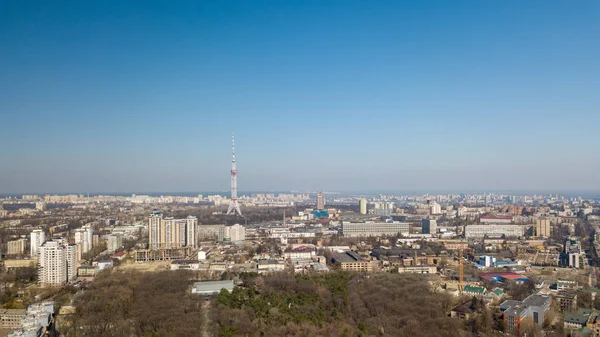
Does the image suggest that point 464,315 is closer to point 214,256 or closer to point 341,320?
point 341,320

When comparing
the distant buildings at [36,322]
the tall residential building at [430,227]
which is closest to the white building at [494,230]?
the tall residential building at [430,227]

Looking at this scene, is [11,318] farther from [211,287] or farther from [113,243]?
[113,243]

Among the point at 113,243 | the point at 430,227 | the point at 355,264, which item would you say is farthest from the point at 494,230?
the point at 113,243

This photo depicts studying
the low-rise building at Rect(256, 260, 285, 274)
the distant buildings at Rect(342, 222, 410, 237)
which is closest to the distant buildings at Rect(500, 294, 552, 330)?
the low-rise building at Rect(256, 260, 285, 274)

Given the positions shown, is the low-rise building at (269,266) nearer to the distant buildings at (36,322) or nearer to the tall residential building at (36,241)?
the distant buildings at (36,322)

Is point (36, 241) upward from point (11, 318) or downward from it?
upward

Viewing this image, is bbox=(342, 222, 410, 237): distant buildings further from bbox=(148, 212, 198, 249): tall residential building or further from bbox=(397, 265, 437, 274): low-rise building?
bbox=(397, 265, 437, 274): low-rise building
